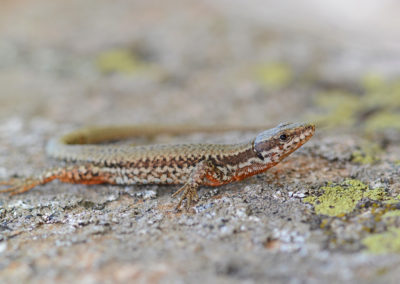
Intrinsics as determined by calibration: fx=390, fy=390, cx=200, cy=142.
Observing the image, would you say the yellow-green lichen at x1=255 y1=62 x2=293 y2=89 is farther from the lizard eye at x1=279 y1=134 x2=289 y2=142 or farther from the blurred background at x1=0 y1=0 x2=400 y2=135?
the lizard eye at x1=279 y1=134 x2=289 y2=142

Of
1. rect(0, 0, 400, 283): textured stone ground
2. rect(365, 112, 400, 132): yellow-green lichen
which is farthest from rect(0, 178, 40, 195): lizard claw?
rect(365, 112, 400, 132): yellow-green lichen

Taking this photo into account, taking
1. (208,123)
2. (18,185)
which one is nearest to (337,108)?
(208,123)

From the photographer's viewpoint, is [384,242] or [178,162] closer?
[384,242]

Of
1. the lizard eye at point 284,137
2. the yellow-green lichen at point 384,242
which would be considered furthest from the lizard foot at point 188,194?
the yellow-green lichen at point 384,242

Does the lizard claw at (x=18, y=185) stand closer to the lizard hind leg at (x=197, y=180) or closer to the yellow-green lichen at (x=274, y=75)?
the lizard hind leg at (x=197, y=180)

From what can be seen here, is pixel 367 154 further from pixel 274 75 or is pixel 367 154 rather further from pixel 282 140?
pixel 274 75

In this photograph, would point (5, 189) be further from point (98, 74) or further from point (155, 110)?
point (98, 74)

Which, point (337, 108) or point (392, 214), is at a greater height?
point (337, 108)

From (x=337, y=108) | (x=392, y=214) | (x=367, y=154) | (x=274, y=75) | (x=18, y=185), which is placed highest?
(x=274, y=75)
